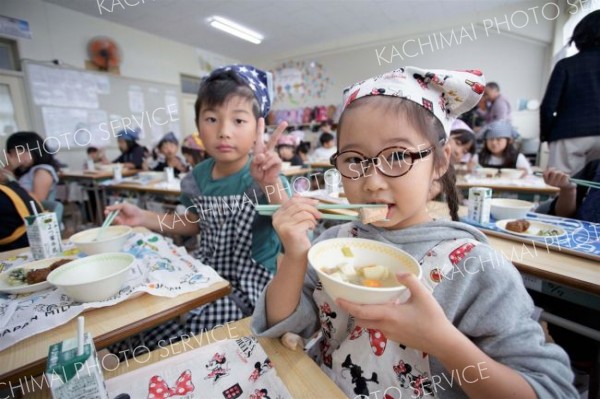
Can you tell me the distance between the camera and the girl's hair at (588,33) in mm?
2401

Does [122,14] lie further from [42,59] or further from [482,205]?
[482,205]

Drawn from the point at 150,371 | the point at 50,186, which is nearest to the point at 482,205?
the point at 150,371

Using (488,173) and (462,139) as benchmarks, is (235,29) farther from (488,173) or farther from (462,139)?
(488,173)

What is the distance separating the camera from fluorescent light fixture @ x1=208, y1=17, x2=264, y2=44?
6965 millimetres

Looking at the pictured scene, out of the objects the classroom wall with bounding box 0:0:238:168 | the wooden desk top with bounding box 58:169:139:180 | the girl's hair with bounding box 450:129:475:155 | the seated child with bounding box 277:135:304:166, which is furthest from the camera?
the classroom wall with bounding box 0:0:238:168

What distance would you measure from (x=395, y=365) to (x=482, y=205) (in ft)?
4.46

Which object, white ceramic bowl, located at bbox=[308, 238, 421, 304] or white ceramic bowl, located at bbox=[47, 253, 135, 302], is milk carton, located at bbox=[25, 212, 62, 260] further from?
white ceramic bowl, located at bbox=[308, 238, 421, 304]

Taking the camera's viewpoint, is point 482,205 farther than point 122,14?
No

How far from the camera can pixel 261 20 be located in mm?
6945

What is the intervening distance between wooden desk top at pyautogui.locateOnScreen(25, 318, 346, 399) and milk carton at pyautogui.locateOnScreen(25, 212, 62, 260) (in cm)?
88

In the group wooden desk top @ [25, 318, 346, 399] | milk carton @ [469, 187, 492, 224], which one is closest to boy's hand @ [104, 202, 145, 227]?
wooden desk top @ [25, 318, 346, 399]

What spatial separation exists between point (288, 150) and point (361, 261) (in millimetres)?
4818

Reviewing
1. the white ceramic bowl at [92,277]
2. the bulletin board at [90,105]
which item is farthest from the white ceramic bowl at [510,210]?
the bulletin board at [90,105]

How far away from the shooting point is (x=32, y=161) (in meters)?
3.29
